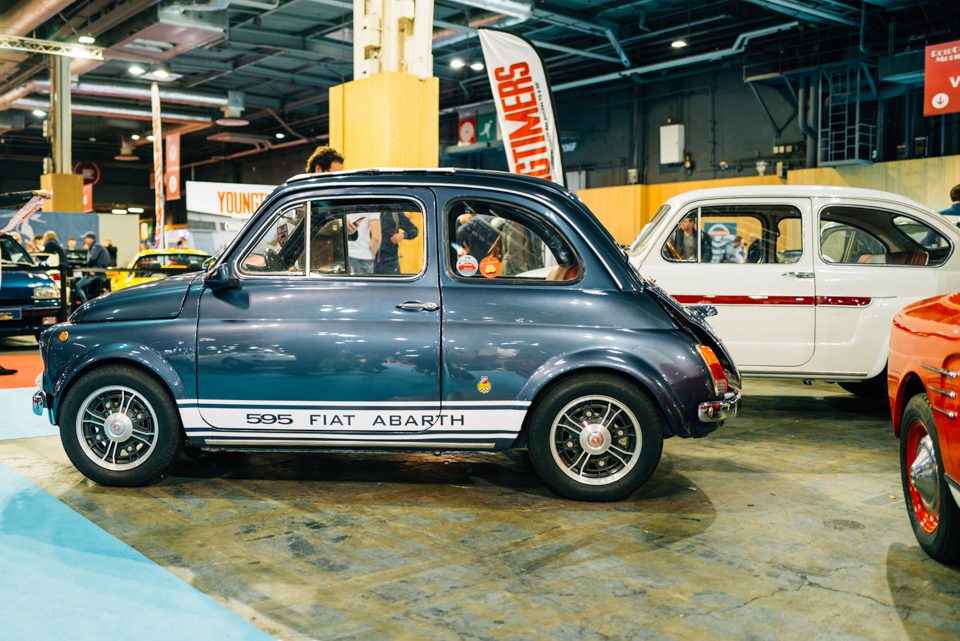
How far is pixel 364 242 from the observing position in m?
4.97

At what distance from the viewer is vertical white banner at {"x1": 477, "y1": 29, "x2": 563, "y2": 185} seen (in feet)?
32.3

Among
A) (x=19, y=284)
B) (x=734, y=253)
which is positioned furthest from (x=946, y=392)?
(x=19, y=284)

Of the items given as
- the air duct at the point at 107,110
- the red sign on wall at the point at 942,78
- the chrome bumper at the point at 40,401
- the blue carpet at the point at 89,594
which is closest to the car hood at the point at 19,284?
the chrome bumper at the point at 40,401

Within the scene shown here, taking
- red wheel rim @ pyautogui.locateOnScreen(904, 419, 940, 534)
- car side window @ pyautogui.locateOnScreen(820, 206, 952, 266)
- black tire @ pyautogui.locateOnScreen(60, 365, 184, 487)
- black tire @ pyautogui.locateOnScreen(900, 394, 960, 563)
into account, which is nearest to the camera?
black tire @ pyautogui.locateOnScreen(900, 394, 960, 563)

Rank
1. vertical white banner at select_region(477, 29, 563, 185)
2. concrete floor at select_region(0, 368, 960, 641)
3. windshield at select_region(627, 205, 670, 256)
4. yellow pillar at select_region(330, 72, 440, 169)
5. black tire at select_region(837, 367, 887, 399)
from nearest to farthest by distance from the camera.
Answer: concrete floor at select_region(0, 368, 960, 641) < windshield at select_region(627, 205, 670, 256) < black tire at select_region(837, 367, 887, 399) < yellow pillar at select_region(330, 72, 440, 169) < vertical white banner at select_region(477, 29, 563, 185)

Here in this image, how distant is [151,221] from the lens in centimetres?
4569

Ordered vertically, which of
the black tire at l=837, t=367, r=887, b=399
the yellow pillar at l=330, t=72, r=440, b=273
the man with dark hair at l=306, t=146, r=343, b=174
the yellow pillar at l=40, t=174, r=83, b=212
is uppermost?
the yellow pillar at l=40, t=174, r=83, b=212

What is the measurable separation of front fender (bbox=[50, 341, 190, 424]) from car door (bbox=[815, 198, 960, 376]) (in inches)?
189

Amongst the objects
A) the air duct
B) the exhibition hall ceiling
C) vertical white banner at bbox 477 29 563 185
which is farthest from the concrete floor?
the air duct

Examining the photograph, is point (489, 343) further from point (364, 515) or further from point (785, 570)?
point (785, 570)

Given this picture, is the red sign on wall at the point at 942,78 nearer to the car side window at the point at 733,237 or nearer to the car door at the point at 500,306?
the car side window at the point at 733,237

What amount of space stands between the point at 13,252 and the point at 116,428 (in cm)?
901

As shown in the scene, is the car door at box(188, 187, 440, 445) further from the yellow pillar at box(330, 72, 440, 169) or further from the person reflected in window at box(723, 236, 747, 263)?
the yellow pillar at box(330, 72, 440, 169)

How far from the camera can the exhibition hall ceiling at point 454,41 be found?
16.5 meters
